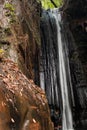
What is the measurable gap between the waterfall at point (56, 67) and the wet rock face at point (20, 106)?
5.97m

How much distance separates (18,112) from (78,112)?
795 centimetres

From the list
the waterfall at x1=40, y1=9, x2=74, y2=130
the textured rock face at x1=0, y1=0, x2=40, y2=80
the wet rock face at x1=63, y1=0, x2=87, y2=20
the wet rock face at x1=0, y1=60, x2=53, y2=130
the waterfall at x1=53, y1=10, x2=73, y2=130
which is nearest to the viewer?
the wet rock face at x1=0, y1=60, x2=53, y2=130

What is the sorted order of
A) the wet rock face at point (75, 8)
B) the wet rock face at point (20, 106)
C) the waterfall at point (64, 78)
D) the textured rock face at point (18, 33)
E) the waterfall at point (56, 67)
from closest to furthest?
the wet rock face at point (20, 106) < the textured rock face at point (18, 33) < the waterfall at point (64, 78) < the waterfall at point (56, 67) < the wet rock face at point (75, 8)

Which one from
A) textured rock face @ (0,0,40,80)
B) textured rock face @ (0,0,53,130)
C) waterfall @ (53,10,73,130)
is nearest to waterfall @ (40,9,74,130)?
waterfall @ (53,10,73,130)

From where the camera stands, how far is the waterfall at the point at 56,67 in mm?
10133

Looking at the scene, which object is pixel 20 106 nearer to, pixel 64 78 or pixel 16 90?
pixel 16 90

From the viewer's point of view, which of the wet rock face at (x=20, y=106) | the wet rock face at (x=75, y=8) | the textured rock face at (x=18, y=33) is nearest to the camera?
the wet rock face at (x=20, y=106)

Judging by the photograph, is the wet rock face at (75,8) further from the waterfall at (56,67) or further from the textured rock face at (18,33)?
the textured rock face at (18,33)

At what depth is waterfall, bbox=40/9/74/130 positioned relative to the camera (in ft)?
33.2

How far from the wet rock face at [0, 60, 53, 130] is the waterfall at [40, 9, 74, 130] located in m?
5.97

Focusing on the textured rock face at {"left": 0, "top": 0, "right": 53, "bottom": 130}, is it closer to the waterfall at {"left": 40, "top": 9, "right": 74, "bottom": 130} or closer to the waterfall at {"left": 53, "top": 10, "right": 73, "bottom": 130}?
the waterfall at {"left": 40, "top": 9, "right": 74, "bottom": 130}

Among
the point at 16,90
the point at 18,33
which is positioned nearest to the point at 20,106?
the point at 16,90

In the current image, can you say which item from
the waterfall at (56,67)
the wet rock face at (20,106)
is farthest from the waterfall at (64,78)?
the wet rock face at (20,106)

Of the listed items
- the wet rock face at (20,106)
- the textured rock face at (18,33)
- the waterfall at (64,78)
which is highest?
the textured rock face at (18,33)
